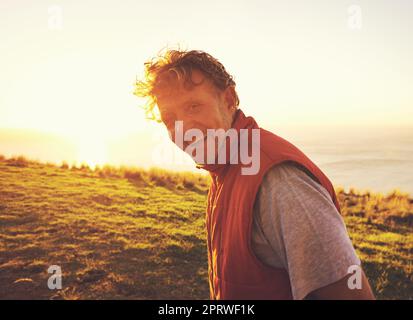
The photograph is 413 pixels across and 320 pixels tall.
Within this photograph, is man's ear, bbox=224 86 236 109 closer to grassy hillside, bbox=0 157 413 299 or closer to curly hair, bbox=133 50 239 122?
curly hair, bbox=133 50 239 122

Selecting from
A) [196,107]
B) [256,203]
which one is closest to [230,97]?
[196,107]

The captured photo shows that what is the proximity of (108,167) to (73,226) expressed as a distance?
10285 millimetres

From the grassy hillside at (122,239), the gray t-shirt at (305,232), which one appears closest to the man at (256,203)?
the gray t-shirt at (305,232)

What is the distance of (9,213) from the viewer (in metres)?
8.91

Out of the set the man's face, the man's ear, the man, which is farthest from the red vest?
the man's ear

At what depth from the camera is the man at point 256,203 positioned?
1.28m

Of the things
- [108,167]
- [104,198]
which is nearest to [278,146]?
[104,198]

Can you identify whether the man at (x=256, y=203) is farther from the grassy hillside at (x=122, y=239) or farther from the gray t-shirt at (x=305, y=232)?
the grassy hillside at (x=122, y=239)

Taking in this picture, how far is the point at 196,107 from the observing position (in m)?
1.88

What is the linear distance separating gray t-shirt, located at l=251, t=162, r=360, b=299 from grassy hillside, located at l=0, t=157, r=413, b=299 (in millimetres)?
4453

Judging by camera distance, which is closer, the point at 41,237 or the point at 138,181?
the point at 41,237

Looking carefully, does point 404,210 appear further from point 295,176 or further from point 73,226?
point 295,176

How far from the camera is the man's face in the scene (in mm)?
1869

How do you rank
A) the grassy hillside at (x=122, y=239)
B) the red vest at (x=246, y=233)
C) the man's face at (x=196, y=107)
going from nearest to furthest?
1. the red vest at (x=246, y=233)
2. the man's face at (x=196, y=107)
3. the grassy hillside at (x=122, y=239)
